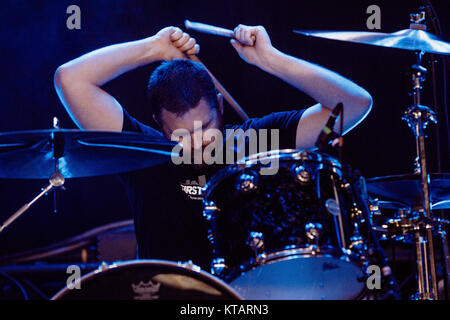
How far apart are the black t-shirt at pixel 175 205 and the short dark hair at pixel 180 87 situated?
0.18m

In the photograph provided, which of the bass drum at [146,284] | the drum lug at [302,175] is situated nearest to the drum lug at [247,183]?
the drum lug at [302,175]

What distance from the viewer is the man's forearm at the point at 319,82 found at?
1.99m

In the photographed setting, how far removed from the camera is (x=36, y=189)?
3.10m

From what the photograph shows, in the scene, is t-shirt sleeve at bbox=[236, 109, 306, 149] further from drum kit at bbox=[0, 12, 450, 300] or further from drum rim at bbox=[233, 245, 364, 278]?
drum rim at bbox=[233, 245, 364, 278]

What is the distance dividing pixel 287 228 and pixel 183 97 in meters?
0.78

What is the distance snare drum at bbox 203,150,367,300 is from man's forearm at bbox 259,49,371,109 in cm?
47

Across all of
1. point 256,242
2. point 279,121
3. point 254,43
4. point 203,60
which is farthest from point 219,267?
point 203,60

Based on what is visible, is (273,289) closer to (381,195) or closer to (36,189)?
(381,195)

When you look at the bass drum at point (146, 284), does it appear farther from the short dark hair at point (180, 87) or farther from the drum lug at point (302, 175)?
the short dark hair at point (180, 87)

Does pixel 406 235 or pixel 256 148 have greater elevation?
pixel 256 148

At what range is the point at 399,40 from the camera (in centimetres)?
201

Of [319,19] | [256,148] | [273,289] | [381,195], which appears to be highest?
[319,19]
